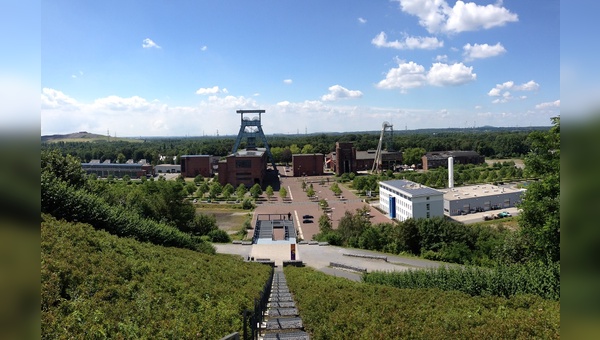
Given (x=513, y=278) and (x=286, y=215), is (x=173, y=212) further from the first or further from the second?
(x=513, y=278)

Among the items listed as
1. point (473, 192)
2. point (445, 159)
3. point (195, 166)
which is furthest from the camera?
point (445, 159)

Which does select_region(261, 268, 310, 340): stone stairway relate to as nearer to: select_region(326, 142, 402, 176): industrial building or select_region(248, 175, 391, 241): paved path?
select_region(248, 175, 391, 241): paved path

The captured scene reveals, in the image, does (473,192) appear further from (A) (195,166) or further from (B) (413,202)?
(A) (195,166)

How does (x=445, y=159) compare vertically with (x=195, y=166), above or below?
above

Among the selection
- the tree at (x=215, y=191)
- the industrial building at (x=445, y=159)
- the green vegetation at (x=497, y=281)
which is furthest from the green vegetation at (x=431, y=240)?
the industrial building at (x=445, y=159)

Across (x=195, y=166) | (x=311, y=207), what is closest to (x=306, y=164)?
(x=195, y=166)
